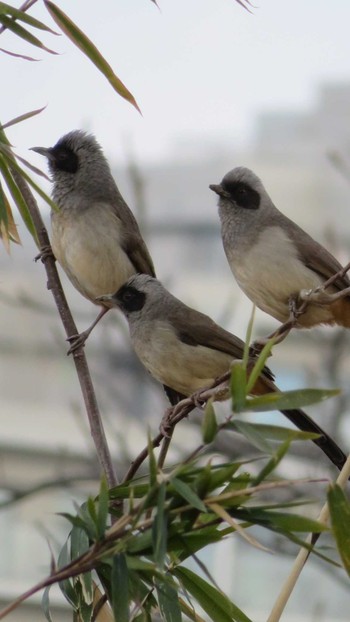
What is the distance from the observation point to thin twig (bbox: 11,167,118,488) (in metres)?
2.63

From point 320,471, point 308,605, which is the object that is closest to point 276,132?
point 308,605

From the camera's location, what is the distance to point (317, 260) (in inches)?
139

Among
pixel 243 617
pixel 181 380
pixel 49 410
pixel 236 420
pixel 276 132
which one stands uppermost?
pixel 276 132

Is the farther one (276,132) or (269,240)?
(276,132)

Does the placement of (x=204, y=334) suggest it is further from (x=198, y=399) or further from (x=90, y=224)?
(x=198, y=399)

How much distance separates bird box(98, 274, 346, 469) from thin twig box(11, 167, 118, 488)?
0.44m

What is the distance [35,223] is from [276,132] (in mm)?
16022

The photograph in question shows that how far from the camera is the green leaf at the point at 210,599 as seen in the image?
100 inches

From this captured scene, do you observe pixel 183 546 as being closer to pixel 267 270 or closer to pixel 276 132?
pixel 267 270

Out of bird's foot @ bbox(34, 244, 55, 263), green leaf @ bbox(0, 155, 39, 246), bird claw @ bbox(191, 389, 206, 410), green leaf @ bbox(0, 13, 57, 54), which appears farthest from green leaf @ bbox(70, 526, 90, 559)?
green leaf @ bbox(0, 13, 57, 54)

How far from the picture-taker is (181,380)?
3299 mm

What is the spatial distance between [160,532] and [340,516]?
0.38 m

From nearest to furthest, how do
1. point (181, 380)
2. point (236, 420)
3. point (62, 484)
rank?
point (236, 420), point (181, 380), point (62, 484)

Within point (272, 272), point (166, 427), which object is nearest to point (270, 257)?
point (272, 272)
